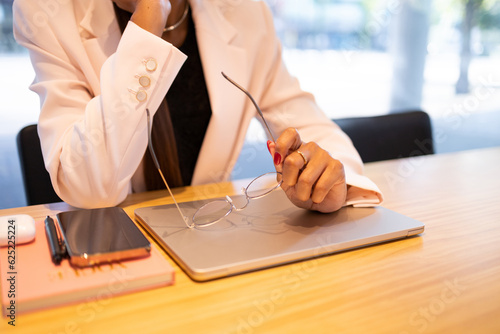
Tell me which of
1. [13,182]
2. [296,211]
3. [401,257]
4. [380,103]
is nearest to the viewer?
[401,257]

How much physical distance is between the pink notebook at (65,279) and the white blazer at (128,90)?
0.28m

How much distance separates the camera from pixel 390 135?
158 cm

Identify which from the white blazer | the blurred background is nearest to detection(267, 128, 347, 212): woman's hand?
the white blazer

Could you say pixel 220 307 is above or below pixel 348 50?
below

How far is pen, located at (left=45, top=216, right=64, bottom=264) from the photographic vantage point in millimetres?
549

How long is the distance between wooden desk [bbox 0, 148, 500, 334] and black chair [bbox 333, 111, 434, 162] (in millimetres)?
785

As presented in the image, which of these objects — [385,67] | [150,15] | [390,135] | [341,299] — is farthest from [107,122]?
[385,67]

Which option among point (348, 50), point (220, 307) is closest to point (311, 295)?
point (220, 307)

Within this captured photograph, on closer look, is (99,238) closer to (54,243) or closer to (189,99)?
(54,243)

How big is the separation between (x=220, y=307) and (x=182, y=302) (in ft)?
0.14

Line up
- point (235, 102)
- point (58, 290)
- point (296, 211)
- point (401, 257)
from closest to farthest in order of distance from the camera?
point (58, 290) → point (401, 257) → point (296, 211) → point (235, 102)

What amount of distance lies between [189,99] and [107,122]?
416 millimetres

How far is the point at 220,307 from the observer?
19.8 inches

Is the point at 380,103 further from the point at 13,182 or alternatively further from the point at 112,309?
the point at 112,309
